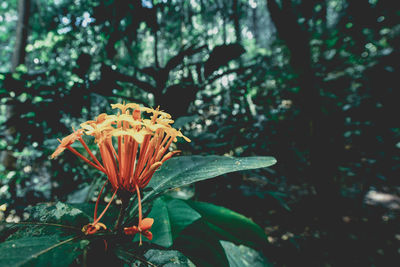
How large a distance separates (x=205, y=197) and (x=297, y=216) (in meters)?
2.54

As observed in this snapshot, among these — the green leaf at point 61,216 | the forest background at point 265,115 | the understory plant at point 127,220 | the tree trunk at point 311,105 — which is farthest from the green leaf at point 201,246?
the tree trunk at point 311,105

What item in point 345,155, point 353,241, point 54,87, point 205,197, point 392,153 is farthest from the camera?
point 353,241

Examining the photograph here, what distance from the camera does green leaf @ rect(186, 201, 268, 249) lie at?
0.98 m

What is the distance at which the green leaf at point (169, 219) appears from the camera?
74 cm

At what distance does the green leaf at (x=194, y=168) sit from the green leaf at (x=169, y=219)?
0.39 feet

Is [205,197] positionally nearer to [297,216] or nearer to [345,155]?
[345,155]

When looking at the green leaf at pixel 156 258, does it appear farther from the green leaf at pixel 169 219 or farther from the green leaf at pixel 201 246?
the green leaf at pixel 201 246

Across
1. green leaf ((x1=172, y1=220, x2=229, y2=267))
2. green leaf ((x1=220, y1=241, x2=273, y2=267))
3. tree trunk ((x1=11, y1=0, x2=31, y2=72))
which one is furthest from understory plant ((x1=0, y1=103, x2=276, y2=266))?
tree trunk ((x1=11, y1=0, x2=31, y2=72))

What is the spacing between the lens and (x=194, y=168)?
765 mm

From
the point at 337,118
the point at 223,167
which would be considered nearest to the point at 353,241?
the point at 337,118

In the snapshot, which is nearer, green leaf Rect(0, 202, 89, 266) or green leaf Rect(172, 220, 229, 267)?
green leaf Rect(0, 202, 89, 266)

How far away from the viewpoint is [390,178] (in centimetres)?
259

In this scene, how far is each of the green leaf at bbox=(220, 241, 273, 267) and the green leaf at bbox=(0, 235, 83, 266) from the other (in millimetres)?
782

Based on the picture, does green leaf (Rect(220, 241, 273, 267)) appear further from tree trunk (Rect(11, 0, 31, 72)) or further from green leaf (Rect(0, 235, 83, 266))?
tree trunk (Rect(11, 0, 31, 72))
